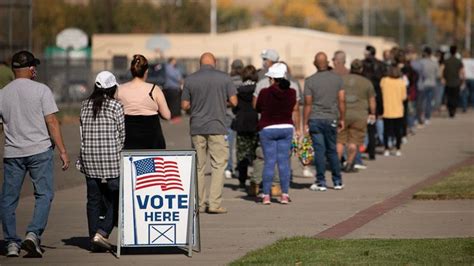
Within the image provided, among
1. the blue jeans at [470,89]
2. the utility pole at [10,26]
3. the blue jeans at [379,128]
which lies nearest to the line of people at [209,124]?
the blue jeans at [379,128]

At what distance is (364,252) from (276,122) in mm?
4930

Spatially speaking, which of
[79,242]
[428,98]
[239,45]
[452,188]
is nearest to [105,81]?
[79,242]

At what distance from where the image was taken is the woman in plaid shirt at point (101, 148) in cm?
1277

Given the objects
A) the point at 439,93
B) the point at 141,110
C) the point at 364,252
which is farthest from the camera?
the point at 439,93

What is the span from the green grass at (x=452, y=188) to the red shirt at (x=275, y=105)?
2.09 metres

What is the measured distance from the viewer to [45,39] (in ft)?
285

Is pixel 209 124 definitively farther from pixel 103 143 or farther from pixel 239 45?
pixel 239 45

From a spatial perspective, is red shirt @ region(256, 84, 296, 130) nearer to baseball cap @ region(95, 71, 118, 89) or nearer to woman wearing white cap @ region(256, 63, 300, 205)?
woman wearing white cap @ region(256, 63, 300, 205)

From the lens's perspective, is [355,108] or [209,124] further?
[355,108]

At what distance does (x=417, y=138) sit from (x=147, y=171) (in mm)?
18581

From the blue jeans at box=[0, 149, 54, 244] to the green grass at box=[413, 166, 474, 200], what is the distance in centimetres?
631

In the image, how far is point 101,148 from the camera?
1277cm

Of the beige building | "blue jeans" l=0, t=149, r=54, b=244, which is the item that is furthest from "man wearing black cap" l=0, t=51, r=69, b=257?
the beige building

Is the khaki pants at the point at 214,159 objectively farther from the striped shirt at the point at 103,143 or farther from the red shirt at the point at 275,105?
the striped shirt at the point at 103,143
